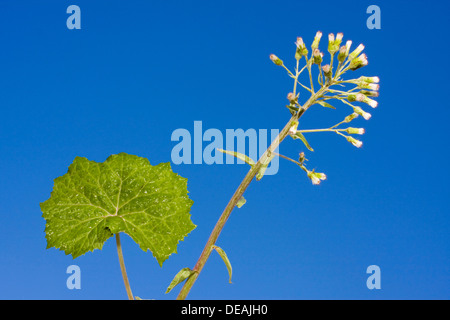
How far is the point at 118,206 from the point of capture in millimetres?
2342

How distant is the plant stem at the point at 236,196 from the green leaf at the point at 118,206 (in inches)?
6.4

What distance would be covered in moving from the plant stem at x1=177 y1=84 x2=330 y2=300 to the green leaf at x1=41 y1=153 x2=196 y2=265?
0.54 ft

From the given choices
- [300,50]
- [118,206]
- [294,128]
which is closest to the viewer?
[294,128]

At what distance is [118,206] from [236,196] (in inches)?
25.6

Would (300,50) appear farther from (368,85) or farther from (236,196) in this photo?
(236,196)

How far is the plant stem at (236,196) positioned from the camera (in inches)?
80.8

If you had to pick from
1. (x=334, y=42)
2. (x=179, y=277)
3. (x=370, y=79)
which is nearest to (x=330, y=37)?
(x=334, y=42)

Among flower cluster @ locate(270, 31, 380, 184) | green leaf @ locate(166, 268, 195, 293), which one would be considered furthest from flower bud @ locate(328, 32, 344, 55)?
green leaf @ locate(166, 268, 195, 293)

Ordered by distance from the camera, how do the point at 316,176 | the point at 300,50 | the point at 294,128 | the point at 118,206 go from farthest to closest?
1. the point at 118,206
2. the point at 300,50
3. the point at 316,176
4. the point at 294,128

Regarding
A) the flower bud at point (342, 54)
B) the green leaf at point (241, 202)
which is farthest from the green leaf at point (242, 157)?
the flower bud at point (342, 54)
